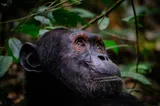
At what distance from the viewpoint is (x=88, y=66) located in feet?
10.6

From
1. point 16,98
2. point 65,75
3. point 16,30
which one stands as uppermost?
point 16,30

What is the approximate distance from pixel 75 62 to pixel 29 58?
49 cm

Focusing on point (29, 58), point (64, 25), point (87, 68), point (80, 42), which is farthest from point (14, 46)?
point (64, 25)

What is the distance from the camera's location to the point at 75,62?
3324 millimetres

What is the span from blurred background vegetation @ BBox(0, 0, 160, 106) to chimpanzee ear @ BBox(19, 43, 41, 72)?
7cm

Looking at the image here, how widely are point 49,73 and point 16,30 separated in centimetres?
69

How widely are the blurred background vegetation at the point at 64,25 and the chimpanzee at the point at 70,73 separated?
214 millimetres

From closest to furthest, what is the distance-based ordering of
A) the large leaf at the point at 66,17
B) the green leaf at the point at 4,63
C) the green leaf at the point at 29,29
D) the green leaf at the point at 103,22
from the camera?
1. the green leaf at the point at 4,63
2. the green leaf at the point at 29,29
3. the large leaf at the point at 66,17
4. the green leaf at the point at 103,22

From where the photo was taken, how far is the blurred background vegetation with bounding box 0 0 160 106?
3.76 m

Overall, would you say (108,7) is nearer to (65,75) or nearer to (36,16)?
(36,16)

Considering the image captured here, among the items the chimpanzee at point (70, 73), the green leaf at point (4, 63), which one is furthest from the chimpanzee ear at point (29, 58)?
the green leaf at point (4, 63)

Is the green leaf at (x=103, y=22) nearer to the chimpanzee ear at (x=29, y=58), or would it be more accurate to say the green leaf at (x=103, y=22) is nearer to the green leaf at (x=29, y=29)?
the green leaf at (x=29, y=29)

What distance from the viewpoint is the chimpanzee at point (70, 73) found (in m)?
3.15

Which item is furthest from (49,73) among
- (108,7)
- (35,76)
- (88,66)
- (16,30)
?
(108,7)
